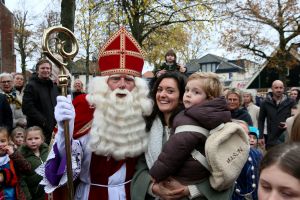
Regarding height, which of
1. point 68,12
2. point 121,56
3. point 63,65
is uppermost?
point 68,12

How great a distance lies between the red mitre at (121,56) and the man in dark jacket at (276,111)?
426 cm

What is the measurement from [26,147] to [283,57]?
77.2 ft

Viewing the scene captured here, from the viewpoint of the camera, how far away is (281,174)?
5.34ft

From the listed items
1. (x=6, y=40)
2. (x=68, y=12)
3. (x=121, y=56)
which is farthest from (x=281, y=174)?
(x=6, y=40)

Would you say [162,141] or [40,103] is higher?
[40,103]

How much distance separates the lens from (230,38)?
2764cm

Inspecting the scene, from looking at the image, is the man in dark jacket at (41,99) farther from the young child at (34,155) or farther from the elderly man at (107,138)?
the elderly man at (107,138)

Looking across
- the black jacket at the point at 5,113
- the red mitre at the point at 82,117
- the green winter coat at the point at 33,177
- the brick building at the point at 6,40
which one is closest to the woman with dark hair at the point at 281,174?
the red mitre at the point at 82,117

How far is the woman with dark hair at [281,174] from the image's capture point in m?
1.58

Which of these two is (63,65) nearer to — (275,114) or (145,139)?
(145,139)

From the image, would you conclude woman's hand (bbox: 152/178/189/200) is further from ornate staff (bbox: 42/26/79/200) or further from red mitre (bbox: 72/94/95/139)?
red mitre (bbox: 72/94/95/139)

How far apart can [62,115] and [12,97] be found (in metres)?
4.22

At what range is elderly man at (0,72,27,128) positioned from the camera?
6.60m

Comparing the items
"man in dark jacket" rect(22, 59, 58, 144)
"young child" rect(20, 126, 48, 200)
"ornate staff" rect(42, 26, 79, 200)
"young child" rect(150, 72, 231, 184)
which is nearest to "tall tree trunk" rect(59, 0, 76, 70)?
"man in dark jacket" rect(22, 59, 58, 144)
